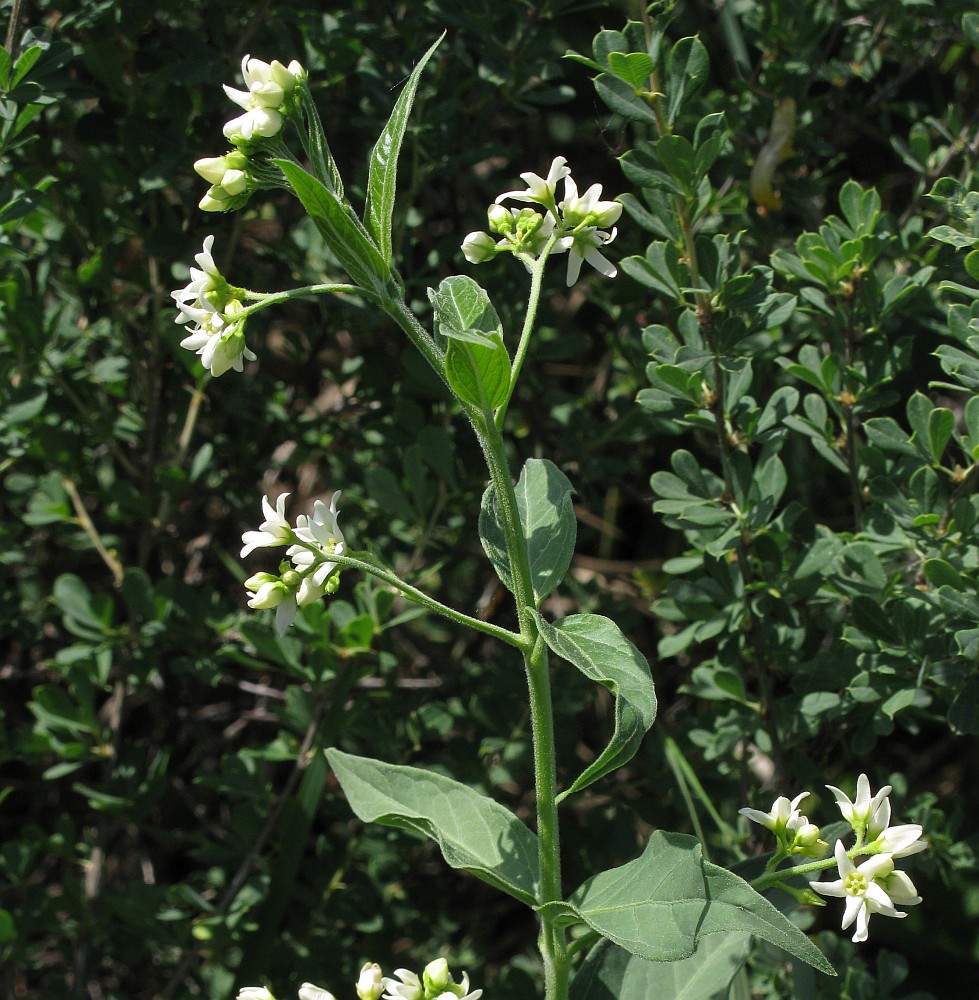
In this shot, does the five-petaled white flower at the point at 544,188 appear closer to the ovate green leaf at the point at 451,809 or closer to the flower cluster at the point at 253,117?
the flower cluster at the point at 253,117

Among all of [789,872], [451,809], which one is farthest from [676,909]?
[451,809]

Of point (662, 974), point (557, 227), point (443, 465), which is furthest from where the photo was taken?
point (443, 465)

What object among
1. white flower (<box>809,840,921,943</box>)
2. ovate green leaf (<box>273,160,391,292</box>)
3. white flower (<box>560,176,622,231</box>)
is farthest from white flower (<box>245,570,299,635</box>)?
white flower (<box>809,840,921,943</box>)

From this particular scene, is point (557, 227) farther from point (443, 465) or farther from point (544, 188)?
point (443, 465)

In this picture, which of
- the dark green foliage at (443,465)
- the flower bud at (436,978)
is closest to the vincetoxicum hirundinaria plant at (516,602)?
the flower bud at (436,978)

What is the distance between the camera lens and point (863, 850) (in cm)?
128

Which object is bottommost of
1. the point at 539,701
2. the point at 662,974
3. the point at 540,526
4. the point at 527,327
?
the point at 662,974

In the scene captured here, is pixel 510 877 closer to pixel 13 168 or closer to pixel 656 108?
pixel 656 108

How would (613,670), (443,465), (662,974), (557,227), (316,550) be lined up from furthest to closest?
(443,465) < (662,974) < (557,227) < (316,550) < (613,670)

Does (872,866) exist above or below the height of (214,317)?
below

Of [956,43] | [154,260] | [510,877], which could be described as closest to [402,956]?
[510,877]

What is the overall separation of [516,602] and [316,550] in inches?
10.1

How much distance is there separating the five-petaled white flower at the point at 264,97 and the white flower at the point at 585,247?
398 mm

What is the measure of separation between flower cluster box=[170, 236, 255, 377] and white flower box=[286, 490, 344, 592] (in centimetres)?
21
